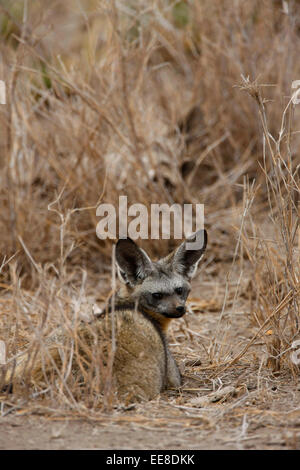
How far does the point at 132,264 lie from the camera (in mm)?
5152

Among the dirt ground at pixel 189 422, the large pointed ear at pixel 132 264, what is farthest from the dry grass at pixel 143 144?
the large pointed ear at pixel 132 264

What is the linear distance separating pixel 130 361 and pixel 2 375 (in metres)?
0.79

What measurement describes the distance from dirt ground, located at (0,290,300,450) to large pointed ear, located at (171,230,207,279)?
0.92 metres

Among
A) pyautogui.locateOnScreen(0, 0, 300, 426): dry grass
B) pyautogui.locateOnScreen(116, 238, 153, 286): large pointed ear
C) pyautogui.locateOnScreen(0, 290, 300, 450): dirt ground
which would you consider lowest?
pyautogui.locateOnScreen(0, 290, 300, 450): dirt ground

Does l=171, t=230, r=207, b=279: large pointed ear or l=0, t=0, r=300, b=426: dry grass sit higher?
l=0, t=0, r=300, b=426: dry grass

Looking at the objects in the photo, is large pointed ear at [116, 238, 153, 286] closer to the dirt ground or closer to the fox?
the fox

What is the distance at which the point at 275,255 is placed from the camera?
5.66 m

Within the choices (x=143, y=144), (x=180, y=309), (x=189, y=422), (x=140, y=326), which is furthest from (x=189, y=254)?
(x=143, y=144)

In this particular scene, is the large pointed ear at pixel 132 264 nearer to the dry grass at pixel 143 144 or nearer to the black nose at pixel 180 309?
the black nose at pixel 180 309

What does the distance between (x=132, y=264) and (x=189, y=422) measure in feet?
5.11

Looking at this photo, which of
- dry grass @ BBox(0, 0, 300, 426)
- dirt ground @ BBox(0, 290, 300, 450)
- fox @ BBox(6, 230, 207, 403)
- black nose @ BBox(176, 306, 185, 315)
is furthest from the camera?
dry grass @ BBox(0, 0, 300, 426)

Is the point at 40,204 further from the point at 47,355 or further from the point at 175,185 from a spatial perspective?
the point at 47,355

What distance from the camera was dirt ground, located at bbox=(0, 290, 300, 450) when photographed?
356cm

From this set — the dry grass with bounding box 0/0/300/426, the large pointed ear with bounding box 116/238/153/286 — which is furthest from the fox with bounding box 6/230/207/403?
the dry grass with bounding box 0/0/300/426
